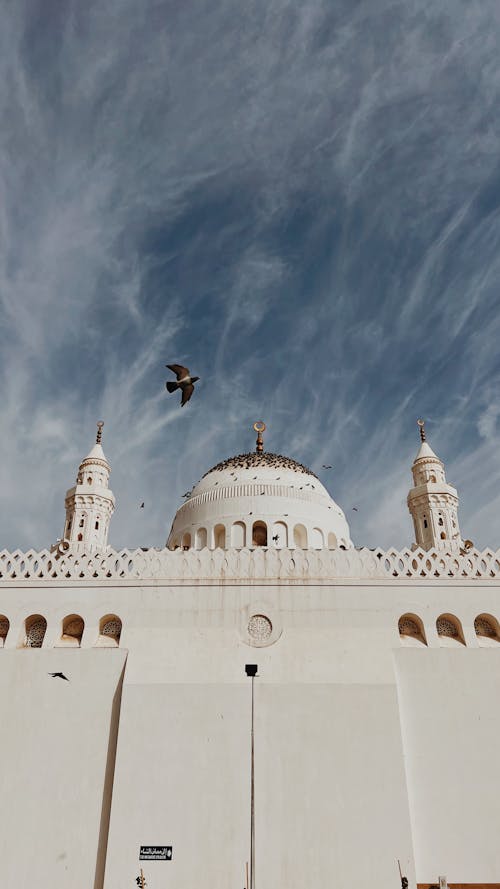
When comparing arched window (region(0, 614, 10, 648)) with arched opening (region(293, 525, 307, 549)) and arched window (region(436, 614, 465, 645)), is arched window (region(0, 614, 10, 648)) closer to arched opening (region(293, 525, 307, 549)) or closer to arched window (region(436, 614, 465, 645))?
arched opening (region(293, 525, 307, 549))

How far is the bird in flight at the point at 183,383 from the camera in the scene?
59.4 ft

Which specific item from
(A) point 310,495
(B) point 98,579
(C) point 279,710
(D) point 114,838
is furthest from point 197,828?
(A) point 310,495

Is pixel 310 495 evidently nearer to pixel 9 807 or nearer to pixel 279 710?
pixel 279 710

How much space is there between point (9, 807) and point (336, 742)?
288 inches

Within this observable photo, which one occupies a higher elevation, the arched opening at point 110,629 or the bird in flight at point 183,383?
the bird in flight at point 183,383

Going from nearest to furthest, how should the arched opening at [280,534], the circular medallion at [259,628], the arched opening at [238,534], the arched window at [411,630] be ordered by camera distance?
the circular medallion at [259,628] → the arched window at [411,630] → the arched opening at [280,534] → the arched opening at [238,534]

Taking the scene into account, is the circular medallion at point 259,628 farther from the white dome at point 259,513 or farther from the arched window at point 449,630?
the white dome at point 259,513

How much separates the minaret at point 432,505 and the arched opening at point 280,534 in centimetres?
680

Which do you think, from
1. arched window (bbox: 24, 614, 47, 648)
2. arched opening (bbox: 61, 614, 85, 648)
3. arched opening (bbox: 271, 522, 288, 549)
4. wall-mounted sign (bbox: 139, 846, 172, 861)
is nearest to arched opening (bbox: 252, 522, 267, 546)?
arched opening (bbox: 271, 522, 288, 549)

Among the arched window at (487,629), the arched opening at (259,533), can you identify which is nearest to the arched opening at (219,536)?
the arched opening at (259,533)

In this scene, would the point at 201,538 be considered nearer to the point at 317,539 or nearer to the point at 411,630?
the point at 317,539

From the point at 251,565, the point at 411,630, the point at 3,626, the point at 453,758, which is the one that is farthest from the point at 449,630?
the point at 3,626

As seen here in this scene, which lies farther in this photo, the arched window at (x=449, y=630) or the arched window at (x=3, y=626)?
the arched window at (x=3, y=626)

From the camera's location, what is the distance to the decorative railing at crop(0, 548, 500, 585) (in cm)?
1586
